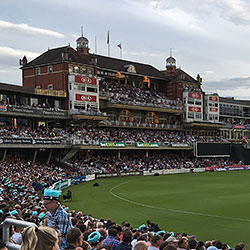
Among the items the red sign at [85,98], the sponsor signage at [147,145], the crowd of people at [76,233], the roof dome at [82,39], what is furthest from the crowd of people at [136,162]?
the crowd of people at [76,233]

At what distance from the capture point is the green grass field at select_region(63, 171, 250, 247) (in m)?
21.4

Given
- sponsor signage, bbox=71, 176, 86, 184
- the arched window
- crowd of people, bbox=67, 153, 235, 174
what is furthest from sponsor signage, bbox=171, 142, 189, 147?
sponsor signage, bbox=71, 176, 86, 184

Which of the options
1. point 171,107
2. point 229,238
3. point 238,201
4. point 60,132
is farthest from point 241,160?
point 229,238

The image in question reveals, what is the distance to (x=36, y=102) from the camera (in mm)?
61438

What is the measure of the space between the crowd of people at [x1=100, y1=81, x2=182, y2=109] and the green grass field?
97.6ft

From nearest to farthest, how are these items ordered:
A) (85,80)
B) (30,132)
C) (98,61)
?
(30,132) < (85,80) < (98,61)

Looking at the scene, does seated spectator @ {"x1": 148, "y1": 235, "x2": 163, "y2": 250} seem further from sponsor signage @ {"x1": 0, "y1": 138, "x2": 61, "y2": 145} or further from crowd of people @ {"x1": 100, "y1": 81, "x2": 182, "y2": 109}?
crowd of people @ {"x1": 100, "y1": 81, "x2": 182, "y2": 109}

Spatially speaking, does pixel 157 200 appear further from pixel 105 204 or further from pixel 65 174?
pixel 65 174

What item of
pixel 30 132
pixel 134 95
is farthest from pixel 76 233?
pixel 134 95

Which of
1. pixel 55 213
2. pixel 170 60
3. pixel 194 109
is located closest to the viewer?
pixel 55 213

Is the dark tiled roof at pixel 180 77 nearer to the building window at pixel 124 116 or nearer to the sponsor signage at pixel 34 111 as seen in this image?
the building window at pixel 124 116

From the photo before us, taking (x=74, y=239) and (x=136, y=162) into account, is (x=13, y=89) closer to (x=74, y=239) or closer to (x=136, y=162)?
(x=136, y=162)

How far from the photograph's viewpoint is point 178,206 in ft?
98.2

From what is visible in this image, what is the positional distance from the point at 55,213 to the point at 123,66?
2985 inches
